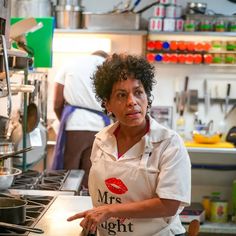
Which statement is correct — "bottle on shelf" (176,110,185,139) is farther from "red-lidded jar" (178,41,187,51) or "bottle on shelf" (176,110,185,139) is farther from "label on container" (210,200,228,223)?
"label on container" (210,200,228,223)

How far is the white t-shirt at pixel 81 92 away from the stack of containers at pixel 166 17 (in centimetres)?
69

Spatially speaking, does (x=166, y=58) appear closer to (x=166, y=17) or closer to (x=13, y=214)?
(x=166, y=17)

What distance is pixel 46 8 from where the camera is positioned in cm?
408

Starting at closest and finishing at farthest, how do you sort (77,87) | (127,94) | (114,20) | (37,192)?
1. (127,94)
2. (37,192)
3. (77,87)
4. (114,20)

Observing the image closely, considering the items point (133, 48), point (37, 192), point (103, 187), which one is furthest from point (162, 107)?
point (103, 187)

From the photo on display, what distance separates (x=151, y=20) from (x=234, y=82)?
0.97 metres

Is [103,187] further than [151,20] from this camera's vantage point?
No

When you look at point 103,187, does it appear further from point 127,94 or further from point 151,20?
point 151,20

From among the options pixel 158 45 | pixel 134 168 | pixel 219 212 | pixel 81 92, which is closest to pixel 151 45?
pixel 158 45

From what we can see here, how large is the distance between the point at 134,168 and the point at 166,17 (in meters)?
2.68

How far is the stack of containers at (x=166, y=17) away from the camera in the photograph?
4.05 meters

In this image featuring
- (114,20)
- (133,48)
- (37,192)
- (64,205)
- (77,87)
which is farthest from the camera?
(133,48)

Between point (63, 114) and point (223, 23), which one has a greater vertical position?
point (223, 23)

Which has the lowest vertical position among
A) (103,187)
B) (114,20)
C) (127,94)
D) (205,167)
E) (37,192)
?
(205,167)
